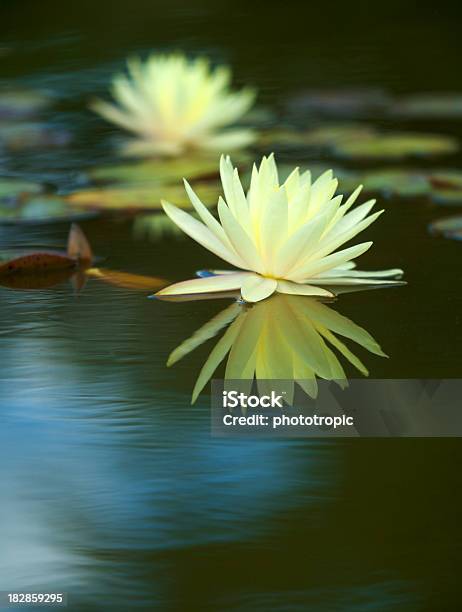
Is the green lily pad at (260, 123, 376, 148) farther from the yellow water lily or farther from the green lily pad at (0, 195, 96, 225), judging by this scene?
the yellow water lily

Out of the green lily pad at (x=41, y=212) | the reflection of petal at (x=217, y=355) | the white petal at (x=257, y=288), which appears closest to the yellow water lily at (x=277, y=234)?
the white petal at (x=257, y=288)

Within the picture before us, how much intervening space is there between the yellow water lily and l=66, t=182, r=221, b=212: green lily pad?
A: 1.74 ft

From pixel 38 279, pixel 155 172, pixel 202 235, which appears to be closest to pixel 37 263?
pixel 38 279

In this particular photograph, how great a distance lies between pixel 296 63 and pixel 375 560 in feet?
9.82

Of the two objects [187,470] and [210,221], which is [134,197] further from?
[187,470]

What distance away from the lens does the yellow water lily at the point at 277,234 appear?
5.39 feet

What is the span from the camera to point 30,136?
2.89 m

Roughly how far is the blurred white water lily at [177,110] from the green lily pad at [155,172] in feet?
0.45

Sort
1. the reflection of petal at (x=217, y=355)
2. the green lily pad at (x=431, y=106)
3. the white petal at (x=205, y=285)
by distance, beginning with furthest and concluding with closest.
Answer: the green lily pad at (x=431, y=106)
the white petal at (x=205, y=285)
the reflection of petal at (x=217, y=355)

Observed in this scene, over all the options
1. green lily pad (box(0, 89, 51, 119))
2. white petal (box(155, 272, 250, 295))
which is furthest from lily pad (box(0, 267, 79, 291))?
green lily pad (box(0, 89, 51, 119))

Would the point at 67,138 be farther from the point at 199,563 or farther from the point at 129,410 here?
the point at 199,563

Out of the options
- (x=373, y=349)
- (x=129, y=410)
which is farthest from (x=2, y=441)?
(x=373, y=349)

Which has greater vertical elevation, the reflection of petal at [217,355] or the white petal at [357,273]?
the white petal at [357,273]

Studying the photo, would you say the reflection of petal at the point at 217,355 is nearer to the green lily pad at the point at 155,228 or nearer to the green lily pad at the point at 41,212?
the green lily pad at the point at 155,228
